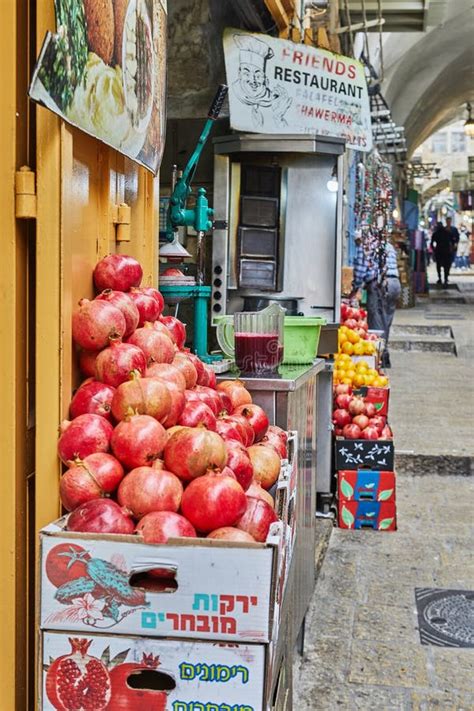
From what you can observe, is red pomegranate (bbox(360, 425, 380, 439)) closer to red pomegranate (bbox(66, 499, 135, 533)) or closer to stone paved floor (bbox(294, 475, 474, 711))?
stone paved floor (bbox(294, 475, 474, 711))

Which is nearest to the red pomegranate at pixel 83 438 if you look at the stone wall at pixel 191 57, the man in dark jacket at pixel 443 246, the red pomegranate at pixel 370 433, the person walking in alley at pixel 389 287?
the red pomegranate at pixel 370 433

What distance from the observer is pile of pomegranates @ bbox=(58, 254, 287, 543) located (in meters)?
2.01

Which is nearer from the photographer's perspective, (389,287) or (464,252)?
(389,287)

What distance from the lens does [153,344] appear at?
2506 millimetres

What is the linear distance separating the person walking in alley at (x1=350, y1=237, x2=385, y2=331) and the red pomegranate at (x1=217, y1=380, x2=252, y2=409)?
768cm

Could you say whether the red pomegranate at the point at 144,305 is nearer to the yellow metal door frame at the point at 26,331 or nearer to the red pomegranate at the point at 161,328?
the red pomegranate at the point at 161,328

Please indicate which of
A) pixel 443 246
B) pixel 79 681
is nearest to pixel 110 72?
pixel 79 681

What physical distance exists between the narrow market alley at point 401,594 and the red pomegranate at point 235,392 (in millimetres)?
1280

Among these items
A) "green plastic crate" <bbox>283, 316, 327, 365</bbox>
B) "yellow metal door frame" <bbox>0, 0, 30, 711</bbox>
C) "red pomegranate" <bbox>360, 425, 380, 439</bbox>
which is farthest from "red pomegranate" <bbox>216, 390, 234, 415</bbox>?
"red pomegranate" <bbox>360, 425, 380, 439</bbox>

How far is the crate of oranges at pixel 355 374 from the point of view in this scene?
6.76 meters

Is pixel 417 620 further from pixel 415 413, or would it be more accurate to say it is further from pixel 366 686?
pixel 415 413

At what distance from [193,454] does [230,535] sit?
24 centimetres

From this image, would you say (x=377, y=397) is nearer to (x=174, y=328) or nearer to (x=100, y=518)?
(x=174, y=328)

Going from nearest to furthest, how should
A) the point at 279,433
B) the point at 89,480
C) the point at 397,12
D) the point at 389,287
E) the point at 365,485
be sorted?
the point at 89,480 → the point at 279,433 → the point at 365,485 → the point at 389,287 → the point at 397,12
